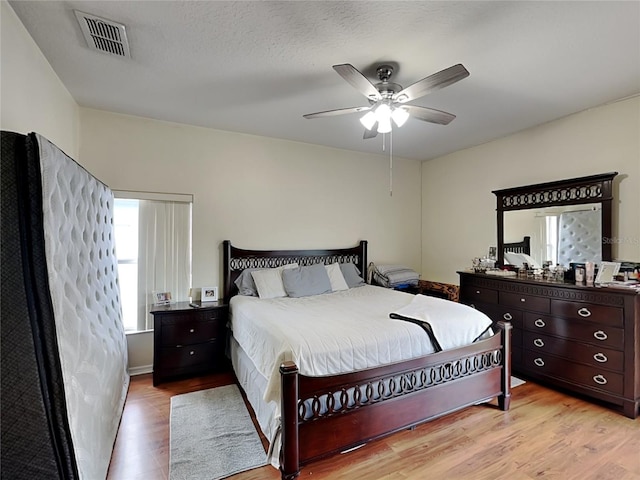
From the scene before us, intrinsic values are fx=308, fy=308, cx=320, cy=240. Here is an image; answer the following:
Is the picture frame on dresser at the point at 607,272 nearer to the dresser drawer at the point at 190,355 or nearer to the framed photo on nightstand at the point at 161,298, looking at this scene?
the dresser drawer at the point at 190,355

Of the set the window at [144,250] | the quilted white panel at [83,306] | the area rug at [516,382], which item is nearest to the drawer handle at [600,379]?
the area rug at [516,382]

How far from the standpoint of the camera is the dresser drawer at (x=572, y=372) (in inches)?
99.0

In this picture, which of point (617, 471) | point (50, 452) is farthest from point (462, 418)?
point (50, 452)

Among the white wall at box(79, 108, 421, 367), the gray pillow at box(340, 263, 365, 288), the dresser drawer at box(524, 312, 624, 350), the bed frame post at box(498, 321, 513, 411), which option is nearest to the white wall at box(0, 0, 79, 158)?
the white wall at box(79, 108, 421, 367)

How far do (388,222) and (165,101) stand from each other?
3380 mm

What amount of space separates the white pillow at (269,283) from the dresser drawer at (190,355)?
694mm

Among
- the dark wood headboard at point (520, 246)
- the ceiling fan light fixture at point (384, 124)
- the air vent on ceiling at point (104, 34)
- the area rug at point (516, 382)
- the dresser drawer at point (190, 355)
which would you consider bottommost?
the area rug at point (516, 382)

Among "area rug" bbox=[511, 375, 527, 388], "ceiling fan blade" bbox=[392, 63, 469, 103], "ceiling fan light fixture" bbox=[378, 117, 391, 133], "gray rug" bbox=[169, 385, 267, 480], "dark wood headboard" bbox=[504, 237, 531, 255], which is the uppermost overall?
"ceiling fan blade" bbox=[392, 63, 469, 103]

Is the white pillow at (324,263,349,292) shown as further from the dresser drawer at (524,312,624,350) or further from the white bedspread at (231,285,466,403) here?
the dresser drawer at (524,312,624,350)

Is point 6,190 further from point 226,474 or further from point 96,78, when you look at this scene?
point 226,474

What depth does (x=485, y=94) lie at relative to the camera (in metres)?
2.74

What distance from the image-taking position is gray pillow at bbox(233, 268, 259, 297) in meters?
3.52

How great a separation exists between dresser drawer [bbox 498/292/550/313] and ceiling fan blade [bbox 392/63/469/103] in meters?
2.32

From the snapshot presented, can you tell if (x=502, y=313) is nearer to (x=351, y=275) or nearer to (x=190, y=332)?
(x=351, y=275)
